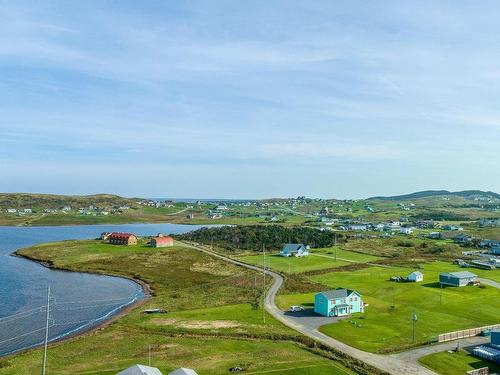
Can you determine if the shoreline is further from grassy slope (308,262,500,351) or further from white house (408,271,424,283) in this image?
white house (408,271,424,283)

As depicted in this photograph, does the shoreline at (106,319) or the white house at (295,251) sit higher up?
the white house at (295,251)

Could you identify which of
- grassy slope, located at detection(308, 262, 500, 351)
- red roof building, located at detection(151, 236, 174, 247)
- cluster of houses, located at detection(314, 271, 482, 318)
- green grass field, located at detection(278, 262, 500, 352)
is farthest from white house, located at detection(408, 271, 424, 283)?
red roof building, located at detection(151, 236, 174, 247)

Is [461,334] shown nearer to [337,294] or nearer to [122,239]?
[337,294]

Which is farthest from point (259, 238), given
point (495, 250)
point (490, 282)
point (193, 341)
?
point (193, 341)

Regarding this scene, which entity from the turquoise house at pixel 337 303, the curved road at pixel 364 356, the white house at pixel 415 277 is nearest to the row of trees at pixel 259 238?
the white house at pixel 415 277

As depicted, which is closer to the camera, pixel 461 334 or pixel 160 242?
pixel 461 334

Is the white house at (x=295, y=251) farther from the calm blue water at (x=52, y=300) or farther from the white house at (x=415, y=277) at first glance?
the calm blue water at (x=52, y=300)

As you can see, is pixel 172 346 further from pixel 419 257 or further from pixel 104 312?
pixel 419 257
